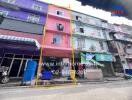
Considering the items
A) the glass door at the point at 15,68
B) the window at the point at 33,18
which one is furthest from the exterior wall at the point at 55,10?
the glass door at the point at 15,68

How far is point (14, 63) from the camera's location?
15.8 metres

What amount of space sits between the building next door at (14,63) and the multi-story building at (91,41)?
7667mm

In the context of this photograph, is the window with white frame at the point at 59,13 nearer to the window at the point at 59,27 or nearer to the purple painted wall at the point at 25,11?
the purple painted wall at the point at 25,11

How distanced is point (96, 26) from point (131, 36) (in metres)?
10.3

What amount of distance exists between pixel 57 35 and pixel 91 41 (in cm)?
629

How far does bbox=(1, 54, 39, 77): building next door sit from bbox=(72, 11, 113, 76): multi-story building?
7667 millimetres

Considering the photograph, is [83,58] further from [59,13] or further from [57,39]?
[59,13]

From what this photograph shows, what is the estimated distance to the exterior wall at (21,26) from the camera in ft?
57.3

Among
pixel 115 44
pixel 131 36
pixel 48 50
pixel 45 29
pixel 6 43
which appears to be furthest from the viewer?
pixel 131 36

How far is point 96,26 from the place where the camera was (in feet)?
85.3

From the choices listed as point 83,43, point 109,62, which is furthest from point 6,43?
point 109,62

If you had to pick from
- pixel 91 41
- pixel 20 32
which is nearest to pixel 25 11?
pixel 20 32

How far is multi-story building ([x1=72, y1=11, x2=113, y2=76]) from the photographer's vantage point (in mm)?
21141

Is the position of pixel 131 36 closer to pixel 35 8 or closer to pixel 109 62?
pixel 109 62
